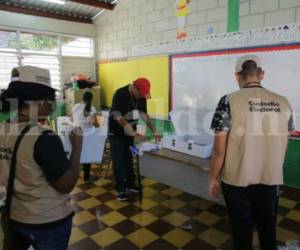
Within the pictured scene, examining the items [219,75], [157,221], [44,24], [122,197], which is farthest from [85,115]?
[44,24]

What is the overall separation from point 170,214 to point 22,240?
1.95 meters

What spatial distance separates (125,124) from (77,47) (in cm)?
431

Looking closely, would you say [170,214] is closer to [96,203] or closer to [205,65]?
[96,203]

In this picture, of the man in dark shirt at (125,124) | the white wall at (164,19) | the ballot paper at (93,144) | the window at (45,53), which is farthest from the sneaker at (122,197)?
the window at (45,53)

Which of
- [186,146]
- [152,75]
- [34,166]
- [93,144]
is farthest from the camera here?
[152,75]

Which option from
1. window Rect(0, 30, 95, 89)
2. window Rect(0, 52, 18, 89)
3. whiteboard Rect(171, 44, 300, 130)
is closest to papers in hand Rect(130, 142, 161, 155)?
whiteboard Rect(171, 44, 300, 130)

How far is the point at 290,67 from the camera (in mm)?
3404

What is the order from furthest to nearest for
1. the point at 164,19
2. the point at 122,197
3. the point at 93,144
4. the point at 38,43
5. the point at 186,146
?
the point at 38,43 < the point at 164,19 < the point at 93,144 < the point at 122,197 < the point at 186,146

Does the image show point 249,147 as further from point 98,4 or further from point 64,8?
point 64,8

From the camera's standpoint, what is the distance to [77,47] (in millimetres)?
6633

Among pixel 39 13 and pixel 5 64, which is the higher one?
pixel 39 13

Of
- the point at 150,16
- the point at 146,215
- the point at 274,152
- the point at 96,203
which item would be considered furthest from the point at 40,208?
the point at 150,16

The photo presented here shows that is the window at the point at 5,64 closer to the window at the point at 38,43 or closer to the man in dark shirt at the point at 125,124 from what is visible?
the window at the point at 38,43

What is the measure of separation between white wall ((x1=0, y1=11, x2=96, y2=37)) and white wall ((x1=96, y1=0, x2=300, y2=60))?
0.34m
